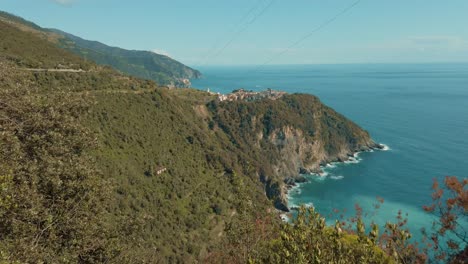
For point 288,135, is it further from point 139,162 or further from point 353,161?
point 139,162

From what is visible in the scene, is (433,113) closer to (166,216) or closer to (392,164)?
(392,164)

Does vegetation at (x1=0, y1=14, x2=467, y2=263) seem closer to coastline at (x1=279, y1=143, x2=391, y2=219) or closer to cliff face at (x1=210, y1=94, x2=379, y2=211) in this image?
cliff face at (x1=210, y1=94, x2=379, y2=211)

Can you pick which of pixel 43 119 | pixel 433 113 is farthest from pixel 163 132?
pixel 433 113

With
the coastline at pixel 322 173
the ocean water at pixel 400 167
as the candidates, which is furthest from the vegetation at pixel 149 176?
the ocean water at pixel 400 167

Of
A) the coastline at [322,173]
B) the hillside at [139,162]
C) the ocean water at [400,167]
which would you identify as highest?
the hillside at [139,162]


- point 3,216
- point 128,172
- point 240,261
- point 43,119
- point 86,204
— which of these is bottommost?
point 128,172

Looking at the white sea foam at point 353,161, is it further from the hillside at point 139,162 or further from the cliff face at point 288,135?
the hillside at point 139,162
